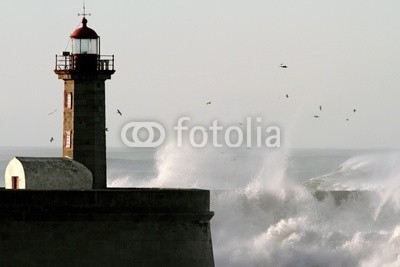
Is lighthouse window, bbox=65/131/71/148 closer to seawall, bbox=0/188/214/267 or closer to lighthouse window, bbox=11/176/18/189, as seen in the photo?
lighthouse window, bbox=11/176/18/189

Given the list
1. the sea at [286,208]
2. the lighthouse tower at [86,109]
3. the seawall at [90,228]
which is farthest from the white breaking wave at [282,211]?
the seawall at [90,228]

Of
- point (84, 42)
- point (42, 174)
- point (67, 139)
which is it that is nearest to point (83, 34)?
point (84, 42)

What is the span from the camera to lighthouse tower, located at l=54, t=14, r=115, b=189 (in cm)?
3209

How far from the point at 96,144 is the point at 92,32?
6.60 ft

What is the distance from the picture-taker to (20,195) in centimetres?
2855

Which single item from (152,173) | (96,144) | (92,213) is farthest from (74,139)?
(152,173)

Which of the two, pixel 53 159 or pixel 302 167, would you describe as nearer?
pixel 53 159

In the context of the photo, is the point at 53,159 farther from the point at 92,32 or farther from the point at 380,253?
the point at 380,253

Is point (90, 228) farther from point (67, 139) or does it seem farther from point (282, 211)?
point (282, 211)

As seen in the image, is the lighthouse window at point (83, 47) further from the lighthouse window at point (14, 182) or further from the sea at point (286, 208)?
the sea at point (286, 208)

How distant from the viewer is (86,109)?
105 ft

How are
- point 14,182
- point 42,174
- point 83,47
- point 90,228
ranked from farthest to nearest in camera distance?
point 83,47
point 14,182
point 42,174
point 90,228

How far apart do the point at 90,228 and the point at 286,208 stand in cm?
2043

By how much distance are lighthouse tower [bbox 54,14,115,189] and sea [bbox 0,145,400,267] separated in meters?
8.17
